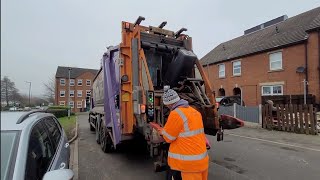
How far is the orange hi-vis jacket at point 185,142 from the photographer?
3377 mm

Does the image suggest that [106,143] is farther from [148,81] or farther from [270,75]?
[270,75]

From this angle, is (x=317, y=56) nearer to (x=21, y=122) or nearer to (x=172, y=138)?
(x=172, y=138)

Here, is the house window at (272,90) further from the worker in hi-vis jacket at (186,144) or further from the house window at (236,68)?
the worker in hi-vis jacket at (186,144)

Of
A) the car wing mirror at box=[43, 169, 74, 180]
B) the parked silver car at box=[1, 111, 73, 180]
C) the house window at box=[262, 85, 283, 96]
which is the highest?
the house window at box=[262, 85, 283, 96]

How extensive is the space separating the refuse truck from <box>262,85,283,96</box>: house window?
1560 centimetres

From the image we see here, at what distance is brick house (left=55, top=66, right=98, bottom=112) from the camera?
61844 mm

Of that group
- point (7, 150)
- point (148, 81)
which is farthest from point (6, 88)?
point (148, 81)

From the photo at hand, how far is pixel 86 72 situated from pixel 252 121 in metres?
54.9

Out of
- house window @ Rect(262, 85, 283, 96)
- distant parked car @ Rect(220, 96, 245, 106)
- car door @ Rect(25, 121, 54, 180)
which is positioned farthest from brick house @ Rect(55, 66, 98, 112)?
car door @ Rect(25, 121, 54, 180)

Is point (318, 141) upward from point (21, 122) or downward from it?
downward

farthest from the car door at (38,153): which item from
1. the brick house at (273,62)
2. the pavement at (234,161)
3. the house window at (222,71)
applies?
the house window at (222,71)

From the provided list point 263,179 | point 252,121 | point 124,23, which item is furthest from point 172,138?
point 252,121

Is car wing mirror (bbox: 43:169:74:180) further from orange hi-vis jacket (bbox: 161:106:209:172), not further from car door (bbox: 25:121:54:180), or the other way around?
orange hi-vis jacket (bbox: 161:106:209:172)

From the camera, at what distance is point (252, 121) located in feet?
51.2
